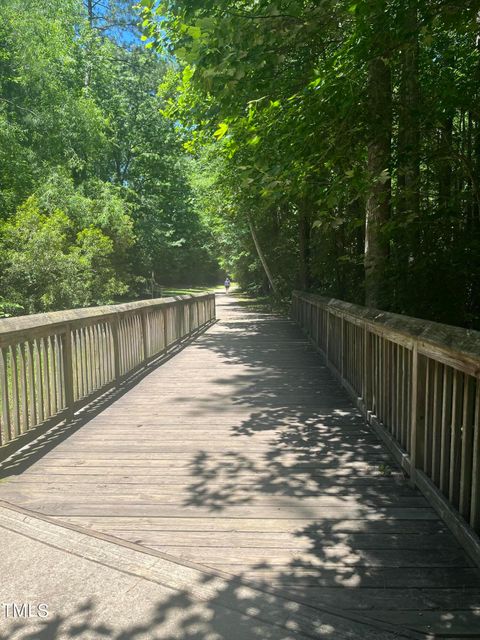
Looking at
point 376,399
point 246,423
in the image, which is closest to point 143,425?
point 246,423

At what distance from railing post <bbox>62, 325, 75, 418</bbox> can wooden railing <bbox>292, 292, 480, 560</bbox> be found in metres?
2.95

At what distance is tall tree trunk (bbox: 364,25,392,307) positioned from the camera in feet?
18.8

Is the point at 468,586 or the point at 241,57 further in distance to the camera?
the point at 241,57

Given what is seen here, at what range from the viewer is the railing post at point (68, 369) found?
4.87 meters

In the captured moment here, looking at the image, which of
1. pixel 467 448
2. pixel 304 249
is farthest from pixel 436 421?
pixel 304 249

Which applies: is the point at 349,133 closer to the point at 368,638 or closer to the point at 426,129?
the point at 426,129

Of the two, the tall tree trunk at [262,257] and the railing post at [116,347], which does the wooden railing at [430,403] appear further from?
the tall tree trunk at [262,257]

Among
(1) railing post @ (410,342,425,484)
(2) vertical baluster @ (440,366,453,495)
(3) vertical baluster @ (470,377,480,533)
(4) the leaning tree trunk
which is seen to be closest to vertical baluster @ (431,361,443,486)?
(2) vertical baluster @ (440,366,453,495)

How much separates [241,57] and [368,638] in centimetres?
415

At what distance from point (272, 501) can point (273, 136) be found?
14.1ft

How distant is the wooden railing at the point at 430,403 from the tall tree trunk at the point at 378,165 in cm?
174

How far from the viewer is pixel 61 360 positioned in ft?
15.8

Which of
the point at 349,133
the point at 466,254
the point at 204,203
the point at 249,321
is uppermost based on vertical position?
the point at 204,203

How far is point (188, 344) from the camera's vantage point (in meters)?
12.1
